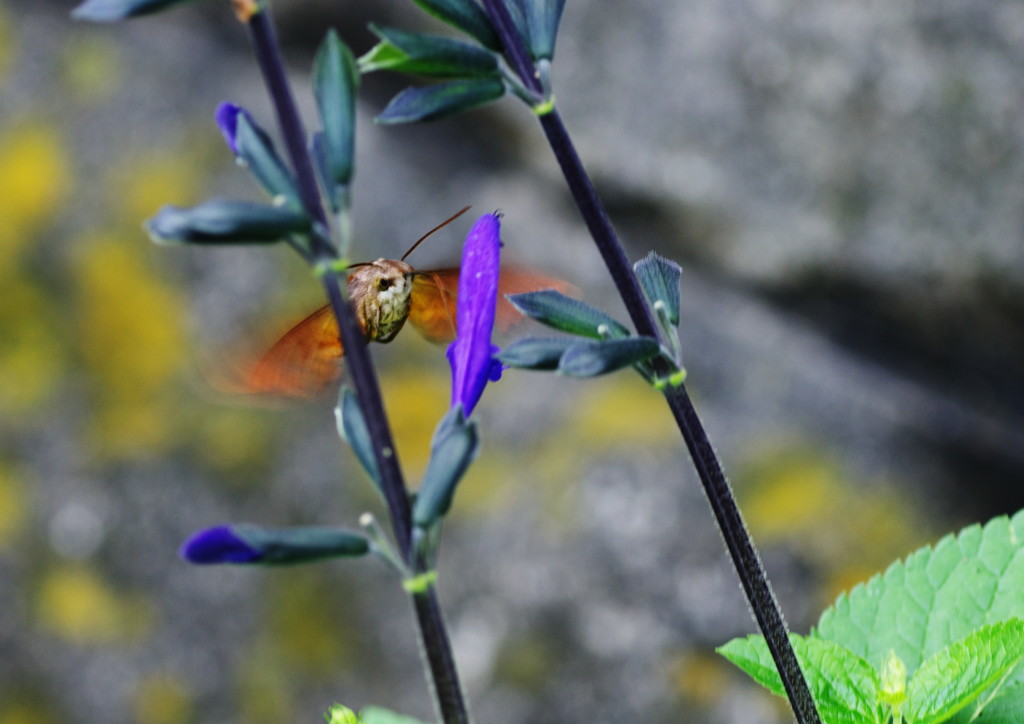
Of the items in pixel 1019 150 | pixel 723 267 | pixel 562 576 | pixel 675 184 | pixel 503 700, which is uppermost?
pixel 1019 150

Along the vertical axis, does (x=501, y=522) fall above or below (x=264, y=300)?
below

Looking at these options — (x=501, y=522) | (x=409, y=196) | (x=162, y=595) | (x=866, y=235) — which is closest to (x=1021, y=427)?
(x=866, y=235)

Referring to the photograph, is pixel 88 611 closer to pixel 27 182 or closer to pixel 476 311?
pixel 27 182

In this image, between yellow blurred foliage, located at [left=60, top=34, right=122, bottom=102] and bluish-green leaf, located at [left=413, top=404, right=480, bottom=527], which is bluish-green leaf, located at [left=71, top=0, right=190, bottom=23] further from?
yellow blurred foliage, located at [left=60, top=34, right=122, bottom=102]

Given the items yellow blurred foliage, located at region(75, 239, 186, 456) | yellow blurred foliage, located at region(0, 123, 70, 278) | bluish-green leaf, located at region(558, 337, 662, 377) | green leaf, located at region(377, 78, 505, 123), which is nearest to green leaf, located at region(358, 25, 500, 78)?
green leaf, located at region(377, 78, 505, 123)

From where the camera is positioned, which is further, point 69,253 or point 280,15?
point 280,15

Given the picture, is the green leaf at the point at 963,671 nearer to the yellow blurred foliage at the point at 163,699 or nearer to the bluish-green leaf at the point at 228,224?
the bluish-green leaf at the point at 228,224

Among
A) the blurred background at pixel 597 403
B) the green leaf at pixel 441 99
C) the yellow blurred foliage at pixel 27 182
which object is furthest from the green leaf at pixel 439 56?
the yellow blurred foliage at pixel 27 182

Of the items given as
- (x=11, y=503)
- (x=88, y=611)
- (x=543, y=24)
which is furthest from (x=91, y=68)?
(x=543, y=24)

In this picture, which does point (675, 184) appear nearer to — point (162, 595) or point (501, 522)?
point (501, 522)
